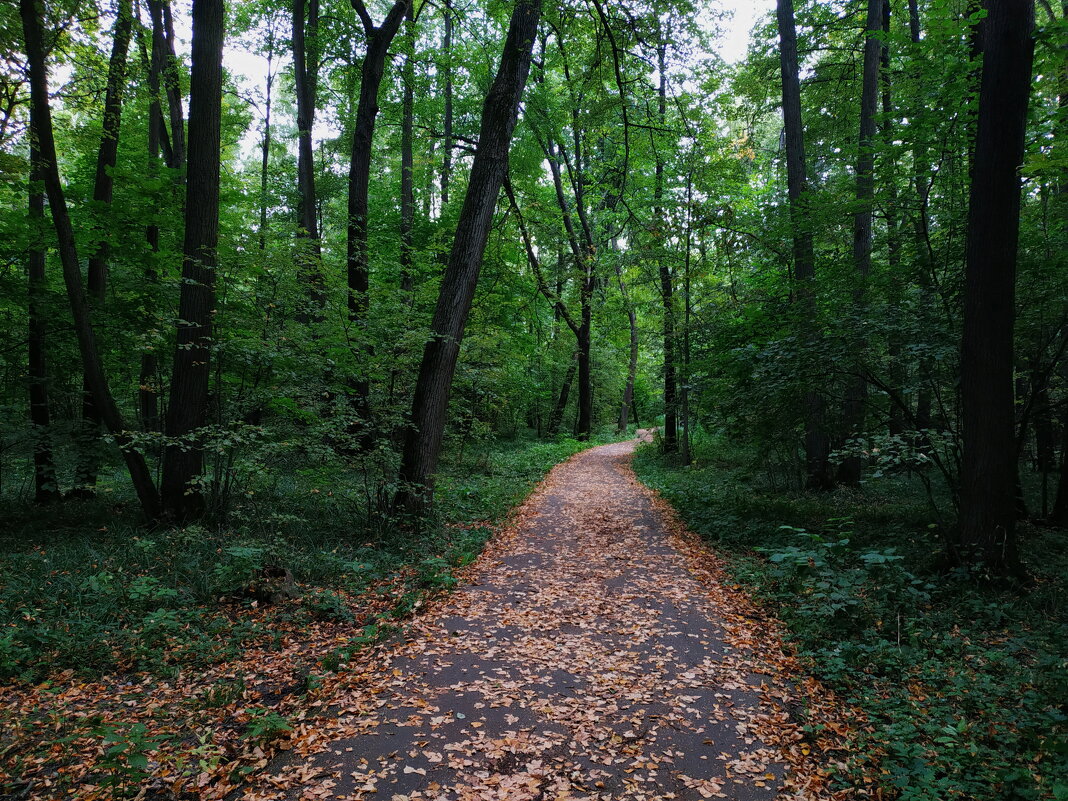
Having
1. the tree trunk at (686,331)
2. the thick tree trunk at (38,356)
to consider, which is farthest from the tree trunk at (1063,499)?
the thick tree trunk at (38,356)

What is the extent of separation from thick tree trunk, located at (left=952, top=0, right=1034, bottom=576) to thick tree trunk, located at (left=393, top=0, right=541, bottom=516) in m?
5.33

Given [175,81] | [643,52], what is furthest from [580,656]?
[175,81]

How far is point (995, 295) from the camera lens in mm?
4957

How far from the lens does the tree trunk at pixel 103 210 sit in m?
7.28

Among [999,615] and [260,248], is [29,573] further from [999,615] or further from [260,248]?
[999,615]

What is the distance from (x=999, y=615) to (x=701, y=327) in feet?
26.1

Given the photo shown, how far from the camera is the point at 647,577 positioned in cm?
625

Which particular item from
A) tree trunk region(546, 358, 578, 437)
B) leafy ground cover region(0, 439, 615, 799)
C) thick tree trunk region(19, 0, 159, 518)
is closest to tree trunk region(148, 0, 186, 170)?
thick tree trunk region(19, 0, 159, 518)

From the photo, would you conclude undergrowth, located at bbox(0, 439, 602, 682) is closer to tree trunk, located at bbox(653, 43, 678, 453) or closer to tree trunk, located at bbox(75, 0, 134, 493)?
tree trunk, located at bbox(75, 0, 134, 493)

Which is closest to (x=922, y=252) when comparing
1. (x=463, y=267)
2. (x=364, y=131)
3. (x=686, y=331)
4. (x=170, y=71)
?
(x=463, y=267)

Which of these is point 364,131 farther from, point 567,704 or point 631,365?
point 631,365

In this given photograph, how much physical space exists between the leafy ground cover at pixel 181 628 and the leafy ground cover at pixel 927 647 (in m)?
3.57

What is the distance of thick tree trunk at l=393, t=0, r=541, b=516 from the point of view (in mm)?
7344

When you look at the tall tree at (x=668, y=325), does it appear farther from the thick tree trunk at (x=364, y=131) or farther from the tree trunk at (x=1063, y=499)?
the tree trunk at (x=1063, y=499)
